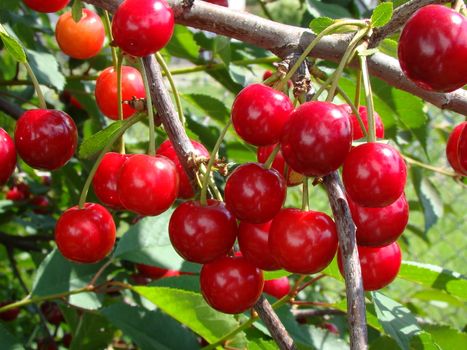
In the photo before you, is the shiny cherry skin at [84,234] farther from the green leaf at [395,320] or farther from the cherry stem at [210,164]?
the green leaf at [395,320]

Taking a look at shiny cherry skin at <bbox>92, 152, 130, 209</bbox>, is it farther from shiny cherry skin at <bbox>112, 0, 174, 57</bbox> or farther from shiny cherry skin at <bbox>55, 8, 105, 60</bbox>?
shiny cherry skin at <bbox>55, 8, 105, 60</bbox>

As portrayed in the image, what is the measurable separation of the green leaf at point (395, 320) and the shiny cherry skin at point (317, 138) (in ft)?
1.07

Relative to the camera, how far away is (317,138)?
74 centimetres

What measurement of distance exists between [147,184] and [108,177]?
0.53 feet

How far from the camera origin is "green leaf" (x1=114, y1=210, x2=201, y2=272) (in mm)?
1517

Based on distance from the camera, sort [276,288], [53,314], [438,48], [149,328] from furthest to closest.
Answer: [53,314] < [276,288] < [149,328] < [438,48]

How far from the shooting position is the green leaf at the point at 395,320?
1.00m

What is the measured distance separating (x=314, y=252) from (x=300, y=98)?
178 millimetres

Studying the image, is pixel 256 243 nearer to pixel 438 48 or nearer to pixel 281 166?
pixel 281 166

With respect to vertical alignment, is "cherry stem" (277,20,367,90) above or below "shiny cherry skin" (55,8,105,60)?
above

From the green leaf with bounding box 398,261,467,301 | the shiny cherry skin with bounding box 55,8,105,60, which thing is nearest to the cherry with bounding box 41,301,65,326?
the shiny cherry skin with bounding box 55,8,105,60

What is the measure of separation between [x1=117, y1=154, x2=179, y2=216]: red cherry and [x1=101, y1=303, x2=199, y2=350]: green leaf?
0.50 metres

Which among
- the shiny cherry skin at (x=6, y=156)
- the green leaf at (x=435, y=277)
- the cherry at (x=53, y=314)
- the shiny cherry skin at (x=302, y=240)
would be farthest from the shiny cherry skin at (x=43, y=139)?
the cherry at (x=53, y=314)

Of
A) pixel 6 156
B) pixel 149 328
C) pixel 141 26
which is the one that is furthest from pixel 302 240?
pixel 149 328
